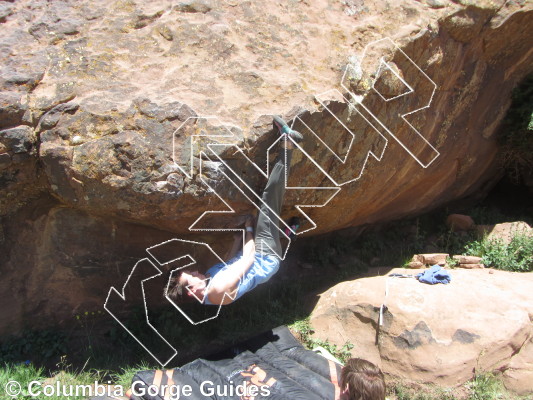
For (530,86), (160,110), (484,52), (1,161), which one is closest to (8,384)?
(1,161)

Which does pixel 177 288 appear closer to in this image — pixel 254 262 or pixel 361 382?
pixel 254 262

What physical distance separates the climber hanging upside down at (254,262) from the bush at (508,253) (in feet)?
7.88

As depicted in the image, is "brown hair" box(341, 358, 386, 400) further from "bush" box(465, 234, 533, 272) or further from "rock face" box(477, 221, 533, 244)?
"rock face" box(477, 221, 533, 244)

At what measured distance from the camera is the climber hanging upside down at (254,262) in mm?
3117

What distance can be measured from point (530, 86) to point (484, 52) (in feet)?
2.88

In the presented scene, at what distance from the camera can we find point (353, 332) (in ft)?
11.9

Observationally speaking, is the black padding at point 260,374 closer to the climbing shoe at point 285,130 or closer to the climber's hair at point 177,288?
the climber's hair at point 177,288

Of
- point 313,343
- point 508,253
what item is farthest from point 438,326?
point 508,253

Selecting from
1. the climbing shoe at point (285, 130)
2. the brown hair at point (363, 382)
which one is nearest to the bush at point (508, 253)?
the brown hair at point (363, 382)

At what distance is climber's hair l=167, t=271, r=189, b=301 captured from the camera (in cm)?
321

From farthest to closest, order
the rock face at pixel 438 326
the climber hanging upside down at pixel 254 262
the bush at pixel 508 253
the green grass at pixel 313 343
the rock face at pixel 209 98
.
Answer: the bush at pixel 508 253, the green grass at pixel 313 343, the rock face at pixel 438 326, the climber hanging upside down at pixel 254 262, the rock face at pixel 209 98

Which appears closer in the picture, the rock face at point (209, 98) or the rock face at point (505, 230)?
the rock face at point (209, 98)

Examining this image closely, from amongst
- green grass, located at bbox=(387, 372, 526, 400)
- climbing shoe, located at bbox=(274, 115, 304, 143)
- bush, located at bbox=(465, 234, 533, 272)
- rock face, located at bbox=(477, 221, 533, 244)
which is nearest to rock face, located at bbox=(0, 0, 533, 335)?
climbing shoe, located at bbox=(274, 115, 304, 143)

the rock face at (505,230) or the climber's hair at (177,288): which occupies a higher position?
the rock face at (505,230)
